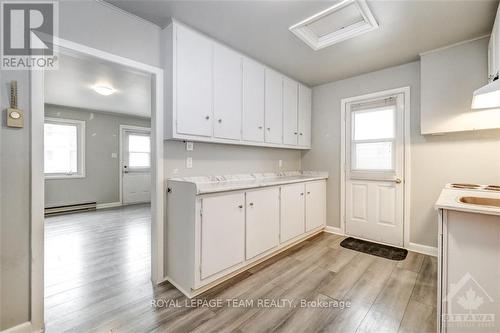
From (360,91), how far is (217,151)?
242 centimetres

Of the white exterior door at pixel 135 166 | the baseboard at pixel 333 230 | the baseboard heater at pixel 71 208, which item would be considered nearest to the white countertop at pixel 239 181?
the baseboard at pixel 333 230

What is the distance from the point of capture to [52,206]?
4.95 m

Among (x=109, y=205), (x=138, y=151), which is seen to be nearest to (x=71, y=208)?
(x=109, y=205)

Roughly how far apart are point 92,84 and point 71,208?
308 cm

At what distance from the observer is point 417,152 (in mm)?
2920

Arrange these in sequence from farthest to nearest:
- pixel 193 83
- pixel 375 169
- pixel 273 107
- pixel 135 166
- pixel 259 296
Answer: pixel 135 166 → pixel 375 169 → pixel 273 107 → pixel 193 83 → pixel 259 296

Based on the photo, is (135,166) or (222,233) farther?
(135,166)

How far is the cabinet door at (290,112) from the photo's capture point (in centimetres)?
339

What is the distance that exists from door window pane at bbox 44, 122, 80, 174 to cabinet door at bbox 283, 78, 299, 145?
510 centimetres

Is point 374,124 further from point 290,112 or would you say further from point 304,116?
point 290,112

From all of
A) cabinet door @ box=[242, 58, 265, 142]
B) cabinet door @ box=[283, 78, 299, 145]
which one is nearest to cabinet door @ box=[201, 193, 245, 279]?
cabinet door @ box=[242, 58, 265, 142]

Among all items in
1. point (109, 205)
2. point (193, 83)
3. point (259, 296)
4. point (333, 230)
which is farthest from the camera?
point (109, 205)

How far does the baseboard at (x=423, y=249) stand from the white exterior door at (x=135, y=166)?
5.89 meters

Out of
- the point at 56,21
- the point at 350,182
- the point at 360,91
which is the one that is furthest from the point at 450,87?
the point at 56,21
